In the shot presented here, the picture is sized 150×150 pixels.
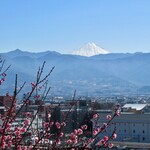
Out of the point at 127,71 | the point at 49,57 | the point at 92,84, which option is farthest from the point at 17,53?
the point at 92,84

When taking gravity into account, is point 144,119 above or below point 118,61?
below

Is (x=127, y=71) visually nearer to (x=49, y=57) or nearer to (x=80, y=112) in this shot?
(x=49, y=57)

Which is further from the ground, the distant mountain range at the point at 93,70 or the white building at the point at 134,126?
the distant mountain range at the point at 93,70

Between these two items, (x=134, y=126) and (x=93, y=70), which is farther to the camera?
(x=93, y=70)

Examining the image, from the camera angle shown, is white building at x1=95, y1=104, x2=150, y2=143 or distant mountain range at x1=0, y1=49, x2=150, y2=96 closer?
white building at x1=95, y1=104, x2=150, y2=143

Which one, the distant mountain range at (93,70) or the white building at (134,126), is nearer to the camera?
the white building at (134,126)

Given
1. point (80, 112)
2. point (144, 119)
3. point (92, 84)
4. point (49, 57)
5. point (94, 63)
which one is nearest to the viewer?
point (144, 119)

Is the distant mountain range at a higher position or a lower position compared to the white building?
higher

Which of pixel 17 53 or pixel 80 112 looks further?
pixel 17 53

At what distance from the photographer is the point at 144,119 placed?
15.2m

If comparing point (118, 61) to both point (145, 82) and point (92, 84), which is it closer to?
point (145, 82)

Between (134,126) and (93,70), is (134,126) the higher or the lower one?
the lower one

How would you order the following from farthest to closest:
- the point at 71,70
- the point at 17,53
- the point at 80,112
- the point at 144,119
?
1. the point at 17,53
2. the point at 71,70
3. the point at 80,112
4. the point at 144,119

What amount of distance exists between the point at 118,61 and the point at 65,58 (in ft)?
67.1
